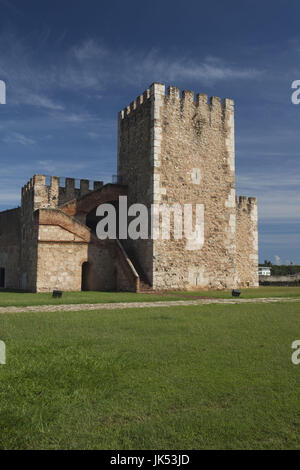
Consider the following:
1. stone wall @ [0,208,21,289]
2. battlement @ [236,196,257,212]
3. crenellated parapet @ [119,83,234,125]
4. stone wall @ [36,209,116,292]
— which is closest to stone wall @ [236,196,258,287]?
battlement @ [236,196,257,212]

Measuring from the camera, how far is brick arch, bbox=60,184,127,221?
842 inches

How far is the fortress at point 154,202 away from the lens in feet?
62.0

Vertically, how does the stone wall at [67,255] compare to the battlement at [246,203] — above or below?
below

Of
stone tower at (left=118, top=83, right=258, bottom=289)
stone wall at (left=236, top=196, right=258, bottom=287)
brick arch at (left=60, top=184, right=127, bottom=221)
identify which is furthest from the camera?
stone wall at (left=236, top=196, right=258, bottom=287)

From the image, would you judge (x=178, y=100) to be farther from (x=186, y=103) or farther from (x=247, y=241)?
(x=247, y=241)

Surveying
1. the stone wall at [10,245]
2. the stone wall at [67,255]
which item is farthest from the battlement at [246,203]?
the stone wall at [10,245]

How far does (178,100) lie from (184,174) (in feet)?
12.9

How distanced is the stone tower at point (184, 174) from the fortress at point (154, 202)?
0.17 ft

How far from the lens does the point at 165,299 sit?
14.1 m

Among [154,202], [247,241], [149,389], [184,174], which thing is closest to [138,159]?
[184,174]

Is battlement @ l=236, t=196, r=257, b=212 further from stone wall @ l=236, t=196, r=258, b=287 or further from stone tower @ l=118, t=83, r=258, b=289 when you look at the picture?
stone tower @ l=118, t=83, r=258, b=289

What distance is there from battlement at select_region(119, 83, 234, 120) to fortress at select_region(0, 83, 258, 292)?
5cm

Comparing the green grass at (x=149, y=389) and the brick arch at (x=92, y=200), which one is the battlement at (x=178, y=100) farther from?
the green grass at (x=149, y=389)

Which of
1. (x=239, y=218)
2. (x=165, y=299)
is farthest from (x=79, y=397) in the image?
(x=239, y=218)
